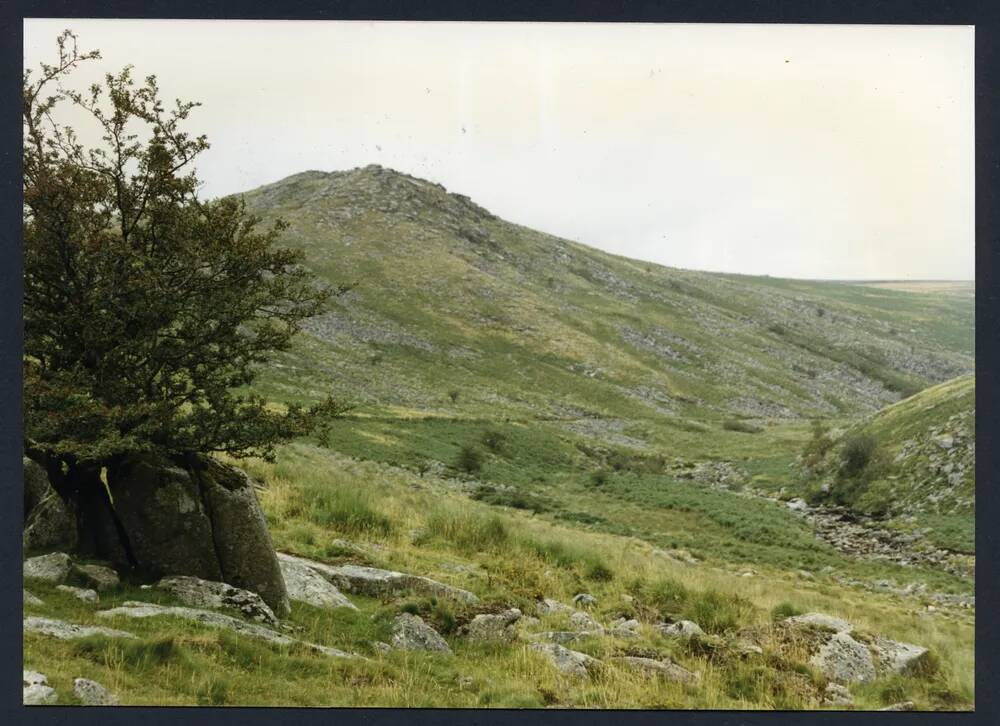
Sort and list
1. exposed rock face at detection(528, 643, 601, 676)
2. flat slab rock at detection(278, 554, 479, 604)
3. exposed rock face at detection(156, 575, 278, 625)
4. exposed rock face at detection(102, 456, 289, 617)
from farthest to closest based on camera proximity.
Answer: flat slab rock at detection(278, 554, 479, 604)
exposed rock face at detection(528, 643, 601, 676)
exposed rock face at detection(102, 456, 289, 617)
exposed rock face at detection(156, 575, 278, 625)

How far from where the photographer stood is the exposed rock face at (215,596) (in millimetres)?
9148

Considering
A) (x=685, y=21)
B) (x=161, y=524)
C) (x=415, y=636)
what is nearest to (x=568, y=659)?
(x=415, y=636)

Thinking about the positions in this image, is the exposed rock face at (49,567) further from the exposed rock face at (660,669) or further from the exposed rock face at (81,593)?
the exposed rock face at (660,669)

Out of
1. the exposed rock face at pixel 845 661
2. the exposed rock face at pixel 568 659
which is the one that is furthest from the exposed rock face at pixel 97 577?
the exposed rock face at pixel 845 661

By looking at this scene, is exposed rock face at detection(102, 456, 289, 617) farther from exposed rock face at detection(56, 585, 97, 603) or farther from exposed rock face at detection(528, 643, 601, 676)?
exposed rock face at detection(528, 643, 601, 676)

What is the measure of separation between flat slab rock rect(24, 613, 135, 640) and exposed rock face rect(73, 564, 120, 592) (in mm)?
691

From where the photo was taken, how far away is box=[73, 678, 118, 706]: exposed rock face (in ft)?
25.7

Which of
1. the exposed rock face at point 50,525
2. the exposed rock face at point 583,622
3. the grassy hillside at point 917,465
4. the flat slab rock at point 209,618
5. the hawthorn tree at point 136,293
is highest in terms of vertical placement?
the hawthorn tree at point 136,293

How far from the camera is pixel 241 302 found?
32.0ft

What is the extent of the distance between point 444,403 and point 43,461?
65313mm

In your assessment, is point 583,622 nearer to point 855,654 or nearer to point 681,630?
point 681,630

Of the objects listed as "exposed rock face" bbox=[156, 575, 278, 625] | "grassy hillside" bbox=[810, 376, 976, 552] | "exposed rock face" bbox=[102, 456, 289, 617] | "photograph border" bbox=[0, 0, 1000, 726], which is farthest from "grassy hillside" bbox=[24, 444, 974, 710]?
"grassy hillside" bbox=[810, 376, 976, 552]

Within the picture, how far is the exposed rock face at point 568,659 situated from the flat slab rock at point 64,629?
16.6ft

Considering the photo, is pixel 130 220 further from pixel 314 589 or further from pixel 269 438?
pixel 314 589
